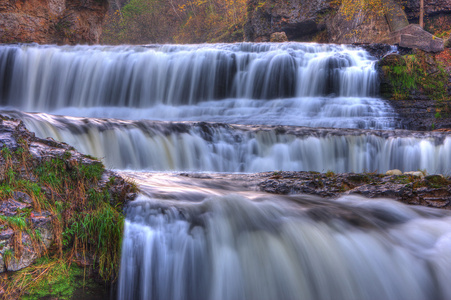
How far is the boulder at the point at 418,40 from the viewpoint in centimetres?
1377

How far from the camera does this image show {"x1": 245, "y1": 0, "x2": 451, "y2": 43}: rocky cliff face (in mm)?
17891

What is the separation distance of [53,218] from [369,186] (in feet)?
11.9

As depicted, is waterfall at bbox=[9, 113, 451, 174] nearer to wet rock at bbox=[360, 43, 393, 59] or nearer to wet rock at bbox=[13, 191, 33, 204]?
wet rock at bbox=[13, 191, 33, 204]

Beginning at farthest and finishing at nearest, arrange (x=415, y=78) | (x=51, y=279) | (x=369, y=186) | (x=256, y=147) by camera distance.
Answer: (x=415, y=78) → (x=256, y=147) → (x=369, y=186) → (x=51, y=279)

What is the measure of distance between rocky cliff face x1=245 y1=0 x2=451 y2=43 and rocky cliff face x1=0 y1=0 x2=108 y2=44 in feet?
31.4

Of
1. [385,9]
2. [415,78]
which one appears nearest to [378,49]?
[415,78]

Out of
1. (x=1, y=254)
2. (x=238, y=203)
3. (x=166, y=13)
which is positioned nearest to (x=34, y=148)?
(x=1, y=254)

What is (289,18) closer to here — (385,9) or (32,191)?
(385,9)

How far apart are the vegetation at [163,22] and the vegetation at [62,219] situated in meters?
34.5

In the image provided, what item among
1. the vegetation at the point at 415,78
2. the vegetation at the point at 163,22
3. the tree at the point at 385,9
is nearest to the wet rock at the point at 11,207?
the vegetation at the point at 415,78

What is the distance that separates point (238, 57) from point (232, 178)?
8.86 metres

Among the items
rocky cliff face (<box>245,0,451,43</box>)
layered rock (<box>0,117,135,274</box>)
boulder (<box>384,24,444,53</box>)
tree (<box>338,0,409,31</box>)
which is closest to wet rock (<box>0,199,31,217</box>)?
layered rock (<box>0,117,135,274</box>)

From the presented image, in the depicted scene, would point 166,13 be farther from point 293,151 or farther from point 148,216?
point 148,216

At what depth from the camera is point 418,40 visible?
46.3 ft
